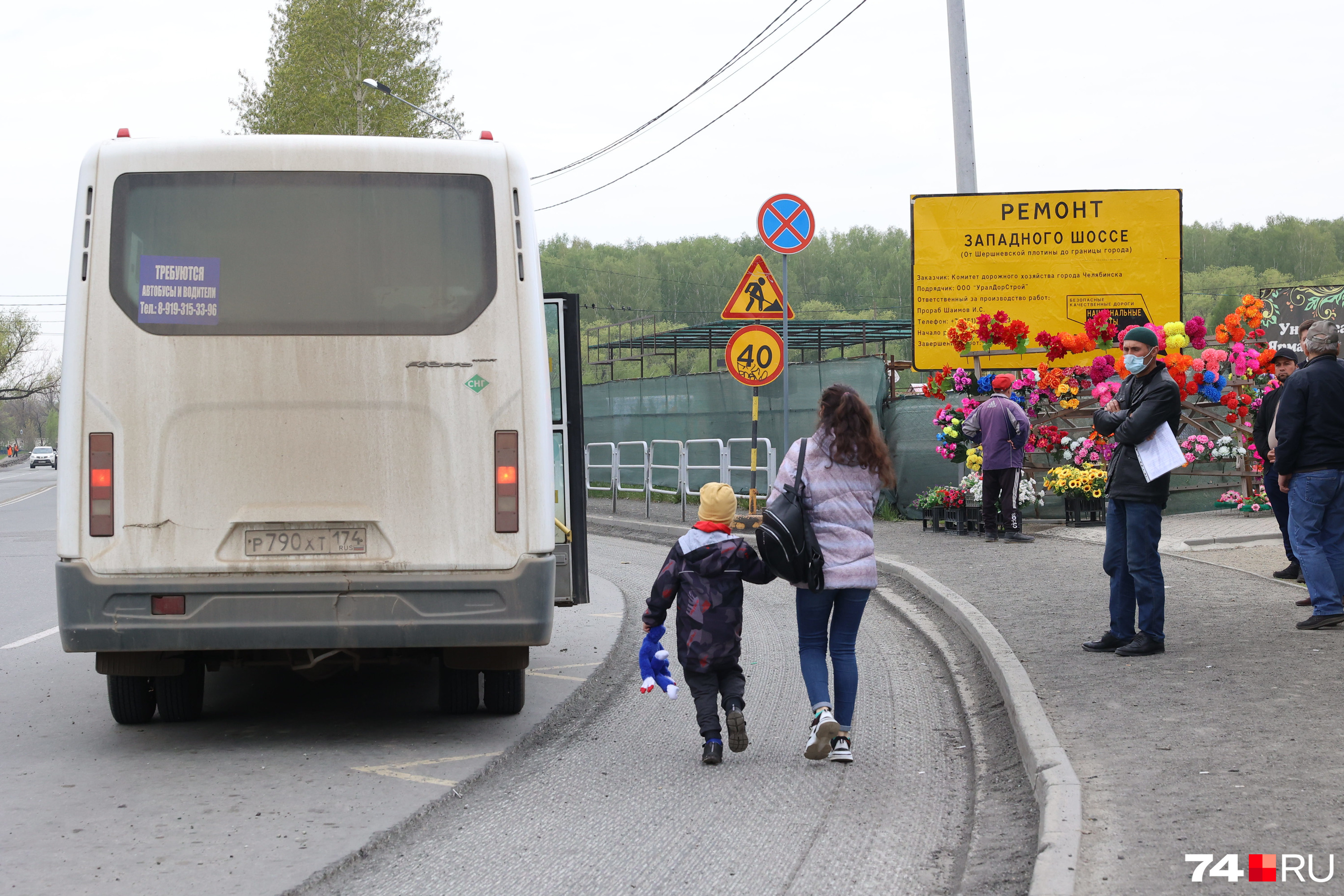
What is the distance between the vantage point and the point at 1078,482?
1524 centimetres

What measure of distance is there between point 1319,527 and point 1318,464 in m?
0.37

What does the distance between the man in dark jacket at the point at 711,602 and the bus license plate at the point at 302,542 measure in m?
1.30

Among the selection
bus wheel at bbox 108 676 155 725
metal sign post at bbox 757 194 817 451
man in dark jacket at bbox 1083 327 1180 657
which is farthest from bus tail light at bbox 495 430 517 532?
metal sign post at bbox 757 194 817 451

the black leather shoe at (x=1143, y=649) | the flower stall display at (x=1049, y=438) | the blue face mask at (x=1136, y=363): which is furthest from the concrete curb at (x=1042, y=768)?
the flower stall display at (x=1049, y=438)

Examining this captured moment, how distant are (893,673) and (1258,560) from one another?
560cm

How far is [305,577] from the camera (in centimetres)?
545

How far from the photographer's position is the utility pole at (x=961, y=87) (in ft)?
49.2

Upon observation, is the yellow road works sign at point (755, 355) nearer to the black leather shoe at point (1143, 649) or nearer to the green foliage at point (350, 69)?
the black leather shoe at point (1143, 649)

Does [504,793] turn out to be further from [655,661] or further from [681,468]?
[681,468]

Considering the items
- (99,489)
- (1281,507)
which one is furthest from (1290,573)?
(99,489)

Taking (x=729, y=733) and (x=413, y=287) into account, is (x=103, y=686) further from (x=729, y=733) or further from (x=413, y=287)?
(x=729, y=733)

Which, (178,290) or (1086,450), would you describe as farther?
(1086,450)

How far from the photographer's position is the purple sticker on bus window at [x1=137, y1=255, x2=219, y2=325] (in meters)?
5.51

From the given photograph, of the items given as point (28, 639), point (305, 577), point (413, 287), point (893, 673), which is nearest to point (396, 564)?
point (305, 577)
